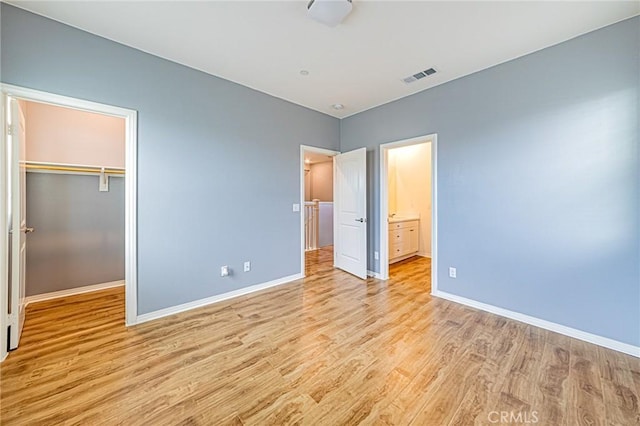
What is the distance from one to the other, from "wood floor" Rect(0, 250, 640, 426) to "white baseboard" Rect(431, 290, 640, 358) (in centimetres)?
8

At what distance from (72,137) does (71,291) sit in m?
2.00

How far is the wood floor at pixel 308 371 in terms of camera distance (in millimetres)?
1445

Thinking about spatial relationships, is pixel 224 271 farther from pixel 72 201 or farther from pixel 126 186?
pixel 72 201

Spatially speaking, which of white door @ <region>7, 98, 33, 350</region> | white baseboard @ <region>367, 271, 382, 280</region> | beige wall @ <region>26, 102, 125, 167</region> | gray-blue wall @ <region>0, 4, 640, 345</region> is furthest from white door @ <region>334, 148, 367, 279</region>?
white door @ <region>7, 98, 33, 350</region>

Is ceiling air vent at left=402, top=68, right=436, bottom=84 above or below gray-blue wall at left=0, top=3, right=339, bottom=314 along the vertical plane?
above

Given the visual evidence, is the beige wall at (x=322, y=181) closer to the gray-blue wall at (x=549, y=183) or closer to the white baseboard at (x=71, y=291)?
the gray-blue wall at (x=549, y=183)

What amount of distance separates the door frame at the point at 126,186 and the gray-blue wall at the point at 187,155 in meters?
0.05

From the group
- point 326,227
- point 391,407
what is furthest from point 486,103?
point 326,227

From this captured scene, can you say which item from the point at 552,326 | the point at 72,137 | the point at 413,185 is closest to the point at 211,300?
the point at 72,137

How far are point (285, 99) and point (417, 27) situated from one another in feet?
6.82

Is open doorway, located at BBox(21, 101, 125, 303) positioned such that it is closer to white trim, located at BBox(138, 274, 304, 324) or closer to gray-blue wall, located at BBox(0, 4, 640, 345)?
gray-blue wall, located at BBox(0, 4, 640, 345)

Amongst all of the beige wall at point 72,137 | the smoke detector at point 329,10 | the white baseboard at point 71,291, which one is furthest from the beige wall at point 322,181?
the smoke detector at point 329,10

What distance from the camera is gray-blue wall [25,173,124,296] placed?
2963 mm

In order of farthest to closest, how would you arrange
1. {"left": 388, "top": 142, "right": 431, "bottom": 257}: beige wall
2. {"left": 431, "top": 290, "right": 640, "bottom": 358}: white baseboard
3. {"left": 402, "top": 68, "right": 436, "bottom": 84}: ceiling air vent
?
1. {"left": 388, "top": 142, "right": 431, "bottom": 257}: beige wall
2. {"left": 402, "top": 68, "right": 436, "bottom": 84}: ceiling air vent
3. {"left": 431, "top": 290, "right": 640, "bottom": 358}: white baseboard
